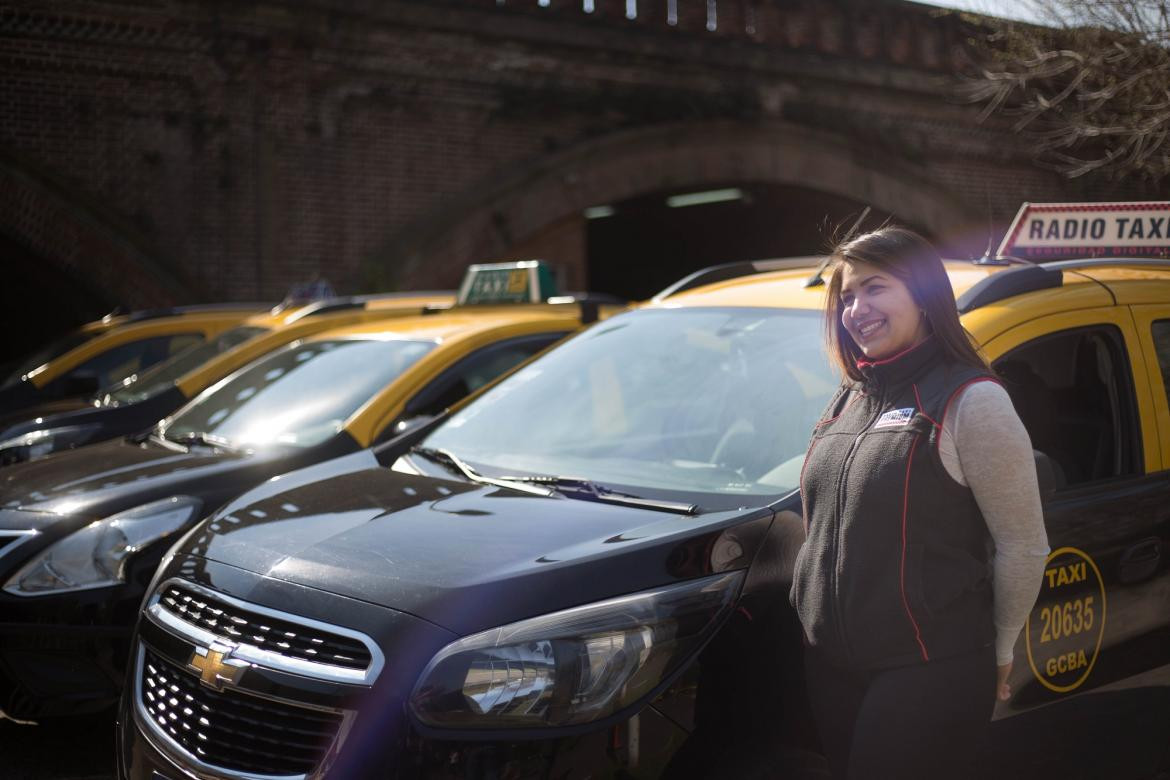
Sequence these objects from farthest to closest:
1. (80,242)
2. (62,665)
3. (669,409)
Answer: (80,242) < (62,665) < (669,409)

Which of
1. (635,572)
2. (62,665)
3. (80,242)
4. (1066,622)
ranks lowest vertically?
(62,665)

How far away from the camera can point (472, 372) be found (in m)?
5.65

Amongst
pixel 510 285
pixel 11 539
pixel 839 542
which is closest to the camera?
pixel 839 542

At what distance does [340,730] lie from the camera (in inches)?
96.5

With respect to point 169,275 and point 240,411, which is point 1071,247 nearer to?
point 240,411

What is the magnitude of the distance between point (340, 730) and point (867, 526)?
111 centimetres

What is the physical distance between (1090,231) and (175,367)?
6071 millimetres

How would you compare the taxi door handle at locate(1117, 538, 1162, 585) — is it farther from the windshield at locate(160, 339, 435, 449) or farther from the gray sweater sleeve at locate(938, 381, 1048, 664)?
the windshield at locate(160, 339, 435, 449)

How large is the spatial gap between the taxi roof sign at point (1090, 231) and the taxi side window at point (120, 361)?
7.02m

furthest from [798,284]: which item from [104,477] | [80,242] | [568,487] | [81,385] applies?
[80,242]

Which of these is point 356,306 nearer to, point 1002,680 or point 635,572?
point 635,572

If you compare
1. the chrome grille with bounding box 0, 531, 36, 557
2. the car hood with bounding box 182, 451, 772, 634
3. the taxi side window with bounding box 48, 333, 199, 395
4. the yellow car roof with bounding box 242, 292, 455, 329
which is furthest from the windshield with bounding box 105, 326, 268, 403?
the car hood with bounding box 182, 451, 772, 634

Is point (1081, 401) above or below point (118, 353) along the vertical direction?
above

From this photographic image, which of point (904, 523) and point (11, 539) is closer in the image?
point (904, 523)
